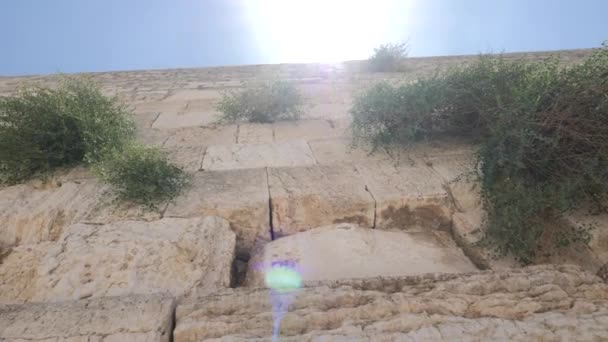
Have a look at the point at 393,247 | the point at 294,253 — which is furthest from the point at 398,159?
the point at 294,253

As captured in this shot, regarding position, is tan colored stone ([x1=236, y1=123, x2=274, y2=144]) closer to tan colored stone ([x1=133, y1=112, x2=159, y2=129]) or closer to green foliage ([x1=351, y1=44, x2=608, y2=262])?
tan colored stone ([x1=133, y1=112, x2=159, y2=129])

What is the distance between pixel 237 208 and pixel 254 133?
1.81 meters

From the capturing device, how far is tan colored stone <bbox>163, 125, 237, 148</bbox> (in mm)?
4008

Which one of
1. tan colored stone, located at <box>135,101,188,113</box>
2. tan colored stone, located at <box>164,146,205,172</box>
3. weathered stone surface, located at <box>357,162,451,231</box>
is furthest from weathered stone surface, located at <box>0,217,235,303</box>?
tan colored stone, located at <box>135,101,188,113</box>

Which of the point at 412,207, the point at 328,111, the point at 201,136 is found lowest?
the point at 412,207

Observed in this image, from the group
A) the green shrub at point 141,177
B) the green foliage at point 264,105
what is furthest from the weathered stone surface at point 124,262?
the green foliage at point 264,105

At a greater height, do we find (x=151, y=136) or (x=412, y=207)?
(x=151, y=136)

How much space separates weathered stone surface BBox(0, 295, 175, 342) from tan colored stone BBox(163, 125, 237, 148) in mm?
2332

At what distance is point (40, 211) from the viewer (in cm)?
266

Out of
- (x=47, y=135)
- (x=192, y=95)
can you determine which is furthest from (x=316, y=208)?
(x=192, y=95)

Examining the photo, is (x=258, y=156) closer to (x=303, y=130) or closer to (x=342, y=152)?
(x=342, y=152)

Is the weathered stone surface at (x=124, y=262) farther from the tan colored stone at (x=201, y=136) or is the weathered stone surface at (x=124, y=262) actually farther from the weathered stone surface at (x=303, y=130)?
the weathered stone surface at (x=303, y=130)

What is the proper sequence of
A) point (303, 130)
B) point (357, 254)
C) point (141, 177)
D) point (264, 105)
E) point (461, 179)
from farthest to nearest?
point (264, 105)
point (303, 130)
point (461, 179)
point (141, 177)
point (357, 254)

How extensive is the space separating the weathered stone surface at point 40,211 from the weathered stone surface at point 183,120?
→ 6.23 ft
